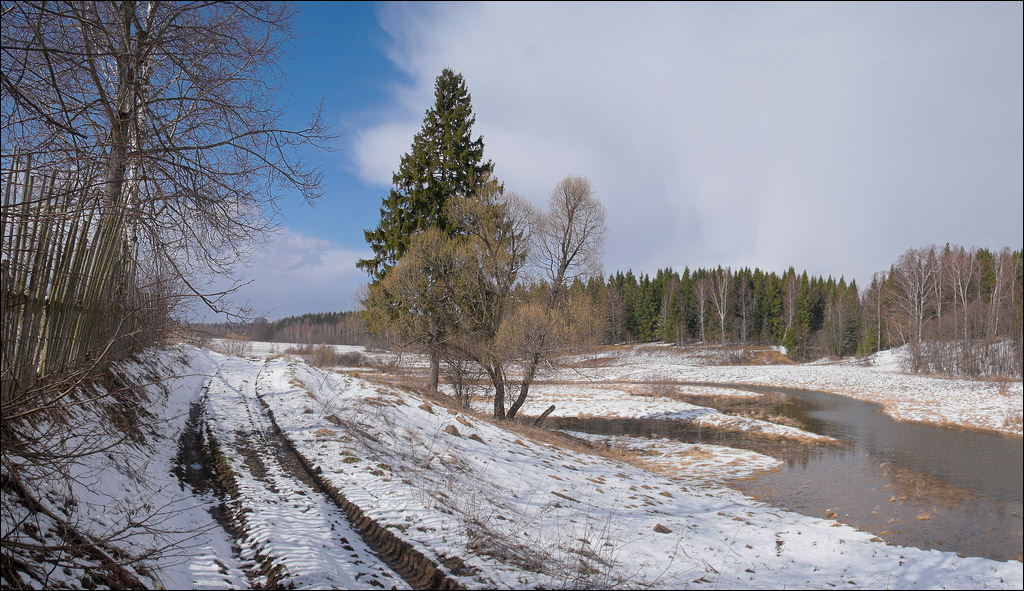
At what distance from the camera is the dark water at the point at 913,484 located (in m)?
7.05

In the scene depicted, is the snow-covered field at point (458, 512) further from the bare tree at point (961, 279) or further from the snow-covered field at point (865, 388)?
the bare tree at point (961, 279)

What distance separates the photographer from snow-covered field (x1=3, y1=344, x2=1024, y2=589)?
442 centimetres

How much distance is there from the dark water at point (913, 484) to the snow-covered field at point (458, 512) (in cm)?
68

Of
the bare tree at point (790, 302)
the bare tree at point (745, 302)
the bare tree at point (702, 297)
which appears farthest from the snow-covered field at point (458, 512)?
the bare tree at point (745, 302)

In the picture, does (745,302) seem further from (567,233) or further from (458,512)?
(458,512)

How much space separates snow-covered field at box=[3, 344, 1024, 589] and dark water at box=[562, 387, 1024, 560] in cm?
68

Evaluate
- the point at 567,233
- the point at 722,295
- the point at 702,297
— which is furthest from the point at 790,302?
the point at 567,233

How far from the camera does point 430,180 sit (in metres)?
19.3

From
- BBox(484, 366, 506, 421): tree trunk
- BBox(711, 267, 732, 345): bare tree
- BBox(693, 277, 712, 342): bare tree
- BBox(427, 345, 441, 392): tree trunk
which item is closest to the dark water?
BBox(484, 366, 506, 421): tree trunk

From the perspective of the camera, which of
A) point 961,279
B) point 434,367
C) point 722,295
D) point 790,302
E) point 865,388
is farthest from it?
point 722,295

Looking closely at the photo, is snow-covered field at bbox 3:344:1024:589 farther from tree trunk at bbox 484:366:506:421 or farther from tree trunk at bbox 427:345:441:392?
tree trunk at bbox 427:345:441:392

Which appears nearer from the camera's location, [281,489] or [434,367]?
[281,489]

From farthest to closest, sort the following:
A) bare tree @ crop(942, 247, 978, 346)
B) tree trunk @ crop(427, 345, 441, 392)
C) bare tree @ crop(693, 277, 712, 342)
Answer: bare tree @ crop(693, 277, 712, 342) → tree trunk @ crop(427, 345, 441, 392) → bare tree @ crop(942, 247, 978, 346)

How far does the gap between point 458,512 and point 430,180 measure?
1504 centimetres
